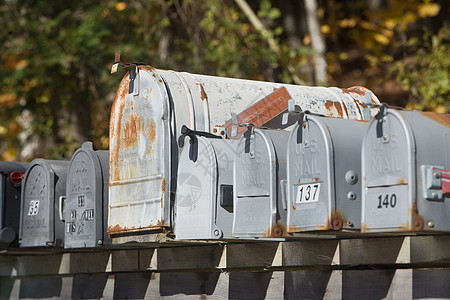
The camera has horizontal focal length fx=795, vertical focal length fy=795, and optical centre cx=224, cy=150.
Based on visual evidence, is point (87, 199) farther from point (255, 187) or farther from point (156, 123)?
point (255, 187)

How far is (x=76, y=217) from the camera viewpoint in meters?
3.29

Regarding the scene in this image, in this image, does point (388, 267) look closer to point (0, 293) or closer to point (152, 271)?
point (152, 271)

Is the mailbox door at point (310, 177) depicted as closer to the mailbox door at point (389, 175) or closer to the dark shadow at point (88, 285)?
the mailbox door at point (389, 175)

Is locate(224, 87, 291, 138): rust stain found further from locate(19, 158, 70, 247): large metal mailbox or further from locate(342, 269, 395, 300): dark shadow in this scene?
locate(19, 158, 70, 247): large metal mailbox

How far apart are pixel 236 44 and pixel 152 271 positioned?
377 cm

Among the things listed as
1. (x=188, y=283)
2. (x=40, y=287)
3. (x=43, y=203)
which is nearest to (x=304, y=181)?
(x=188, y=283)

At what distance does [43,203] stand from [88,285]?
0.58 meters

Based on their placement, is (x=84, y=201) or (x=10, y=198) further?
(x=10, y=198)

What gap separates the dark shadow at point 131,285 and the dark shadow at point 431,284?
1463 mm

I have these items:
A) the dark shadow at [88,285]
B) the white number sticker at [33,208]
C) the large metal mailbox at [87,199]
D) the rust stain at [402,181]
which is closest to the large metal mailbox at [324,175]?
the rust stain at [402,181]

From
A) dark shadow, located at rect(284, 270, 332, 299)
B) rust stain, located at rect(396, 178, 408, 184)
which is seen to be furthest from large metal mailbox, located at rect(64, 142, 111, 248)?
rust stain, located at rect(396, 178, 408, 184)

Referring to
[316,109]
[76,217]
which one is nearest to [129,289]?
[76,217]

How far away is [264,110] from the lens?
2.88 m

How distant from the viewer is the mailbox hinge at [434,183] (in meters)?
1.99
